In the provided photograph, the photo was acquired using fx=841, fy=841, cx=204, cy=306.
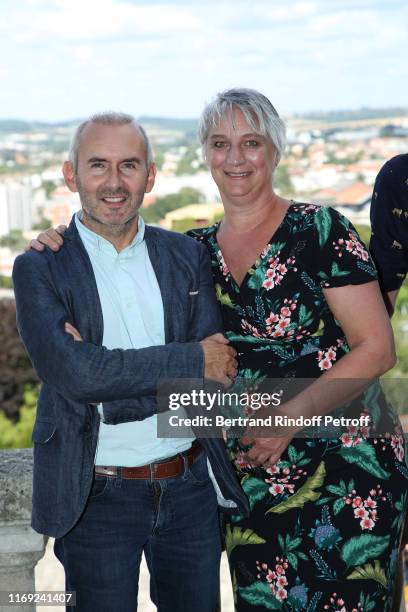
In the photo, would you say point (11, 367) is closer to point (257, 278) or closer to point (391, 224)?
point (391, 224)

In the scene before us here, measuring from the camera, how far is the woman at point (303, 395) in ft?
7.03

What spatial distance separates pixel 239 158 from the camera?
2.28 metres

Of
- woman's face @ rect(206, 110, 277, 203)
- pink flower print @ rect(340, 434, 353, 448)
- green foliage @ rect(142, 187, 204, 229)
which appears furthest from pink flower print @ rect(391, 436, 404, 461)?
green foliage @ rect(142, 187, 204, 229)

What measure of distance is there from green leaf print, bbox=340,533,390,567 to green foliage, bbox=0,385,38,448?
21175 mm

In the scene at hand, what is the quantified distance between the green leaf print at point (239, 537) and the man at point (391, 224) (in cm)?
81

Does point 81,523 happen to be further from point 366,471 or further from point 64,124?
point 64,124

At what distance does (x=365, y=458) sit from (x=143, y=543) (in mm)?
610

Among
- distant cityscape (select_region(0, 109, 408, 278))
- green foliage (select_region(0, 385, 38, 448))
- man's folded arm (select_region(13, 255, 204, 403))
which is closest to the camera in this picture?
man's folded arm (select_region(13, 255, 204, 403))

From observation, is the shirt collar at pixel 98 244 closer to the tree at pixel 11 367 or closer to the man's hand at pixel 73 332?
the man's hand at pixel 73 332

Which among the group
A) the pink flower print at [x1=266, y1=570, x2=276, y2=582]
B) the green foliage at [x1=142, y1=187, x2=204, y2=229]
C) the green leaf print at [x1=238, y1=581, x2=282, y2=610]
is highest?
the green foliage at [x1=142, y1=187, x2=204, y2=229]

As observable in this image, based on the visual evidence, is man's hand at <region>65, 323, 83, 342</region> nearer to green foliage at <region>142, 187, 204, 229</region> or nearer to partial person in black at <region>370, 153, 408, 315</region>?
partial person in black at <region>370, 153, 408, 315</region>

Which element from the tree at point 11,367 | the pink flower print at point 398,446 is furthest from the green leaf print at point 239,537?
the tree at point 11,367

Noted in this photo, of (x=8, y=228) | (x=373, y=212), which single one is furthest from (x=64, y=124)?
(x=373, y=212)

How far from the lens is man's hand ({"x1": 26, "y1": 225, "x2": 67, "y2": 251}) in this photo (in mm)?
2100
